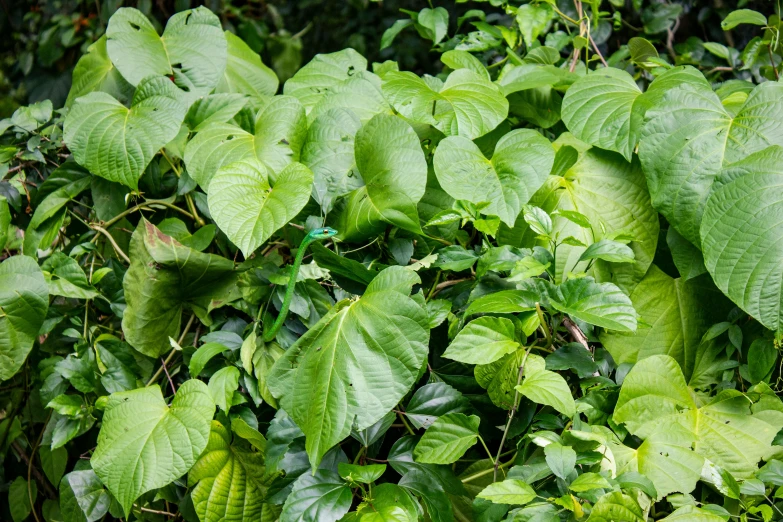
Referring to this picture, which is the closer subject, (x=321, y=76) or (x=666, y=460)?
(x=666, y=460)

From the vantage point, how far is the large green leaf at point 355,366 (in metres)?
0.81

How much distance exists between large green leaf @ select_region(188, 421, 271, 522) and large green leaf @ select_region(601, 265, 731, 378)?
1.93 ft

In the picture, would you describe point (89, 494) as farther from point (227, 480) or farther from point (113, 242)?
point (113, 242)

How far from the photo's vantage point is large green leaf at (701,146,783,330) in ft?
2.85

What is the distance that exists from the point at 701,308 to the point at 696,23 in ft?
6.15

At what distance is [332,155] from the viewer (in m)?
1.09

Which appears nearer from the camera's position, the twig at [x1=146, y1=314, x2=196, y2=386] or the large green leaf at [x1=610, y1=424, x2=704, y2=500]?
the large green leaf at [x1=610, y1=424, x2=704, y2=500]

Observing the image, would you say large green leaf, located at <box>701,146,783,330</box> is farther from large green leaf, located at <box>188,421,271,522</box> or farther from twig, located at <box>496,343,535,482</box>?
large green leaf, located at <box>188,421,271,522</box>

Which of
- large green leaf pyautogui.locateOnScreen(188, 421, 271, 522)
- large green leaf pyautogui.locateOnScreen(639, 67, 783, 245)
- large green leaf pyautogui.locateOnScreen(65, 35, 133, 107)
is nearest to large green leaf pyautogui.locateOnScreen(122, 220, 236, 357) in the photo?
large green leaf pyautogui.locateOnScreen(188, 421, 271, 522)

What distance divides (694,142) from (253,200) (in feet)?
2.15

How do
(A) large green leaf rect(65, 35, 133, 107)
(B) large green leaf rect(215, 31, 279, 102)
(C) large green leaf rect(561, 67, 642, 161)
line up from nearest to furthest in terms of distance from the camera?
(C) large green leaf rect(561, 67, 642, 161)
(A) large green leaf rect(65, 35, 133, 107)
(B) large green leaf rect(215, 31, 279, 102)

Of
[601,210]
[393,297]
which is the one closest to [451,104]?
[601,210]


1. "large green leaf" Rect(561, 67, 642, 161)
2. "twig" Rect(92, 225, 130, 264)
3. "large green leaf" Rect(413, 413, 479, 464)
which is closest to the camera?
"large green leaf" Rect(413, 413, 479, 464)

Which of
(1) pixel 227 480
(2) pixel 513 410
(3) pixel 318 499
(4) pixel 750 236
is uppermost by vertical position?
(4) pixel 750 236
